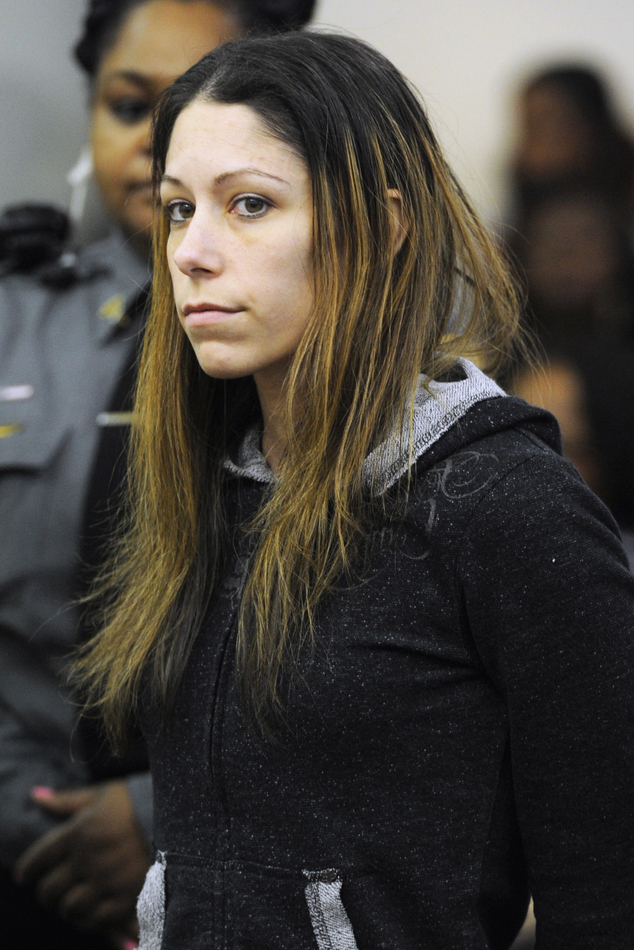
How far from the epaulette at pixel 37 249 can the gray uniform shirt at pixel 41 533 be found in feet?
0.55

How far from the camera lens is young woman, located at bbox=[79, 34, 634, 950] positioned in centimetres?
97

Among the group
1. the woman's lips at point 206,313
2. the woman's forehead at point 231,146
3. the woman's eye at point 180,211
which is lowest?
the woman's lips at point 206,313

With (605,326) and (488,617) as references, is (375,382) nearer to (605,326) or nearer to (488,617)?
(488,617)

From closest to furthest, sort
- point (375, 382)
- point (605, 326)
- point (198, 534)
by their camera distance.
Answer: point (375, 382), point (198, 534), point (605, 326)

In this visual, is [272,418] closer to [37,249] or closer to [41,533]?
[41,533]

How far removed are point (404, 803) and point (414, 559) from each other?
0.76 feet

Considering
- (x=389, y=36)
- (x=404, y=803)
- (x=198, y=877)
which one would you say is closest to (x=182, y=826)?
(x=198, y=877)

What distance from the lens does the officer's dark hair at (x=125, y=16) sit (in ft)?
6.82

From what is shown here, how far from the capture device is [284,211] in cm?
104

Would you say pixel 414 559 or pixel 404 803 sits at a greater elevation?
pixel 414 559

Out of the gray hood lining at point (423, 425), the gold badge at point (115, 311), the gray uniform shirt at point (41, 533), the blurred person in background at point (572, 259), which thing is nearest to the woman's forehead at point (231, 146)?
the gray hood lining at point (423, 425)

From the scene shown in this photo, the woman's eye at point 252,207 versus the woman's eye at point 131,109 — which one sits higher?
the woman's eye at point 131,109

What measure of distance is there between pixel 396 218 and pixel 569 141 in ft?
4.10

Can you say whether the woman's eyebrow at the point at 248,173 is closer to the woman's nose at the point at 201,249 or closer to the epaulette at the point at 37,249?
the woman's nose at the point at 201,249
